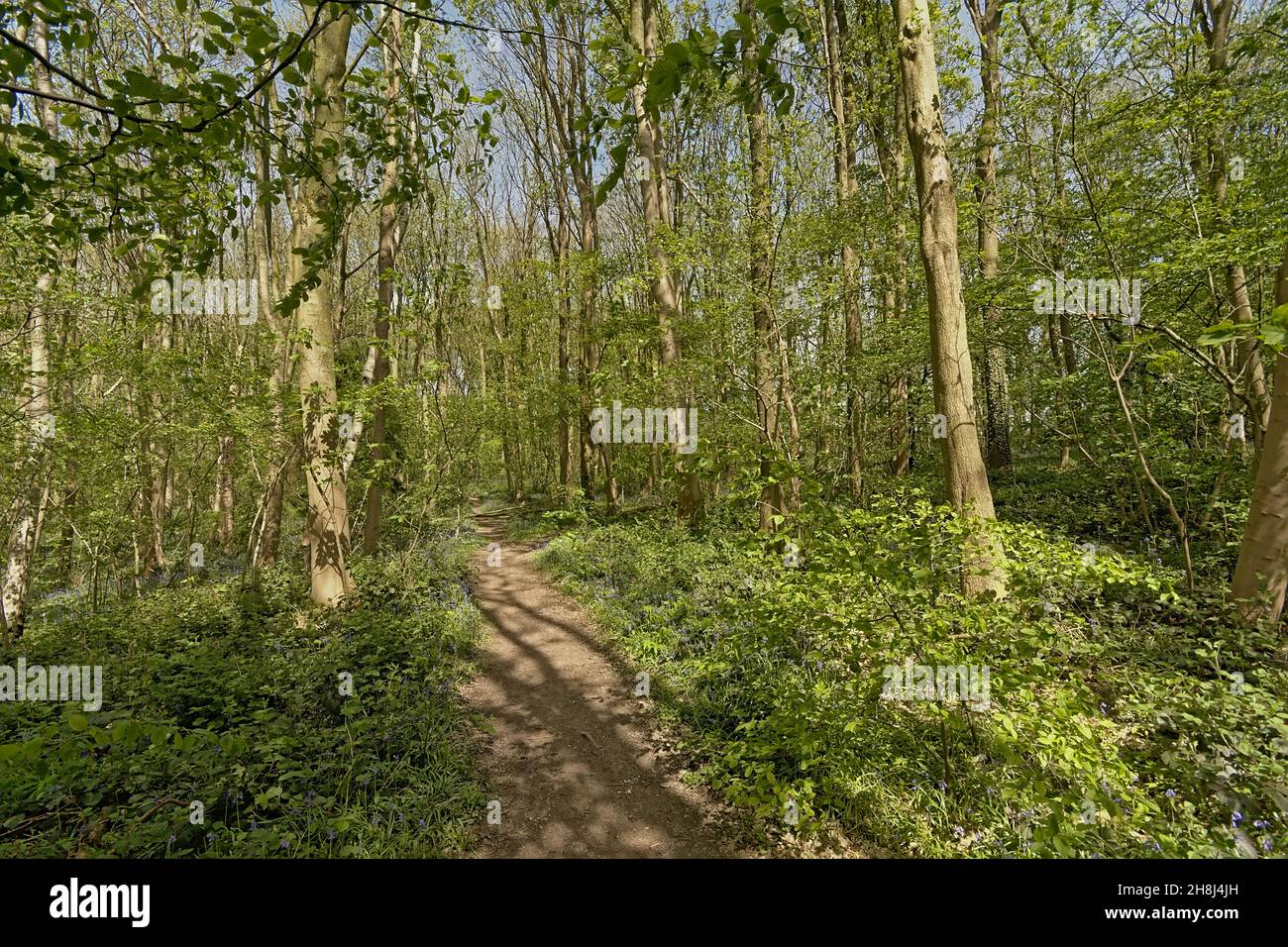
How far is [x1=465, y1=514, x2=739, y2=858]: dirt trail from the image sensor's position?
3.69m

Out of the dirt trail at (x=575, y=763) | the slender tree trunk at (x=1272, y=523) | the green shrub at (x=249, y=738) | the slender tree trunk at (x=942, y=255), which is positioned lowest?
the dirt trail at (x=575, y=763)

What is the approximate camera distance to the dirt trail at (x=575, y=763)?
12.1ft

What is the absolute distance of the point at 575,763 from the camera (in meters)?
4.55

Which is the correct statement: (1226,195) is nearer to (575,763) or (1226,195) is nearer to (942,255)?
(942,255)

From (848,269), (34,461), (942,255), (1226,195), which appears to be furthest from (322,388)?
(1226,195)

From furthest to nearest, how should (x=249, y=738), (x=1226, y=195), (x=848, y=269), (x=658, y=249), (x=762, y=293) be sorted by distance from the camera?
(x=658, y=249) < (x=848, y=269) < (x=762, y=293) < (x=1226, y=195) < (x=249, y=738)

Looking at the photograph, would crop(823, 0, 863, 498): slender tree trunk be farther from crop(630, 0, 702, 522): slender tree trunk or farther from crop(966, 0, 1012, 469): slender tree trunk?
crop(630, 0, 702, 522): slender tree trunk

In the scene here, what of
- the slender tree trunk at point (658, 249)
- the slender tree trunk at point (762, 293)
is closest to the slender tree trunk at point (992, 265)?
the slender tree trunk at point (762, 293)

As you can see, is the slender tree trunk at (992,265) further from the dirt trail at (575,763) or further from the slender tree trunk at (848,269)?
the dirt trail at (575,763)

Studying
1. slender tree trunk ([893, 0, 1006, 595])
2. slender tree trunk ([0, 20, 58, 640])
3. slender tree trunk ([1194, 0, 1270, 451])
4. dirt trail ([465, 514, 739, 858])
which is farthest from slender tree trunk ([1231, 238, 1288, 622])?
slender tree trunk ([0, 20, 58, 640])

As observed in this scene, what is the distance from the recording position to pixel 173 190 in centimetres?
257

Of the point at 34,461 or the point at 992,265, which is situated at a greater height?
the point at 992,265

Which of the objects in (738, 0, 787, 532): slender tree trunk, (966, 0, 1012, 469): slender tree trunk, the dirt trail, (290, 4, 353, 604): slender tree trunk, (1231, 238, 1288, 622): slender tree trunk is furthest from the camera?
(966, 0, 1012, 469): slender tree trunk
